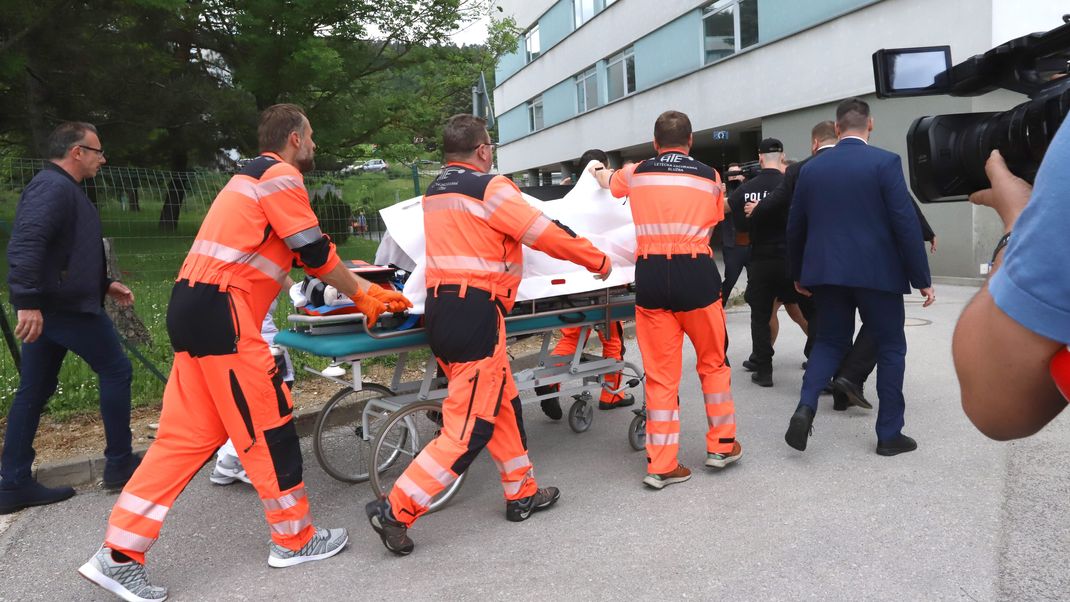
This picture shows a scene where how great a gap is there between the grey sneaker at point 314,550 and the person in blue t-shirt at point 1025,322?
122 inches

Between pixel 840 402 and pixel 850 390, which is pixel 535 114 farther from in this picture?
pixel 850 390

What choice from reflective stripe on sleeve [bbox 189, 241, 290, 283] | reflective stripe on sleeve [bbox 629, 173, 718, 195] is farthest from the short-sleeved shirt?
reflective stripe on sleeve [bbox 629, 173, 718, 195]

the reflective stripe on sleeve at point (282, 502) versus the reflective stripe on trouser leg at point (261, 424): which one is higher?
the reflective stripe on trouser leg at point (261, 424)

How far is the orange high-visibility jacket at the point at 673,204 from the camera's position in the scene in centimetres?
430

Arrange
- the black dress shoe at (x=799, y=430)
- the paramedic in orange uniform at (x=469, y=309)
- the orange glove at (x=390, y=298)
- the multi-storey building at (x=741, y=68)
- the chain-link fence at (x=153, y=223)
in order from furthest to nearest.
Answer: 1. the multi-storey building at (x=741, y=68)
2. the chain-link fence at (x=153, y=223)
3. the black dress shoe at (x=799, y=430)
4. the orange glove at (x=390, y=298)
5. the paramedic in orange uniform at (x=469, y=309)

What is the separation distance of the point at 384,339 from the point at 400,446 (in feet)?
3.21

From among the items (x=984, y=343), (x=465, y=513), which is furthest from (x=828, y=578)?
(x=984, y=343)

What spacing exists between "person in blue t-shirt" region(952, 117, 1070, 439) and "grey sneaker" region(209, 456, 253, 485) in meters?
4.31

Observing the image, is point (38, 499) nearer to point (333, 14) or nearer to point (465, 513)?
point (465, 513)

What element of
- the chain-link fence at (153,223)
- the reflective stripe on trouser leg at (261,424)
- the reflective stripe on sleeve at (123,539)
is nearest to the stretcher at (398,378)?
the reflective stripe on trouser leg at (261,424)

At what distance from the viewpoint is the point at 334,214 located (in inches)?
345

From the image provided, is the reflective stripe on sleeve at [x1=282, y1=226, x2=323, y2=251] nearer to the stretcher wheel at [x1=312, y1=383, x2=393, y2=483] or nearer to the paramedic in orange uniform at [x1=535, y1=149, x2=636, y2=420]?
the stretcher wheel at [x1=312, y1=383, x2=393, y2=483]

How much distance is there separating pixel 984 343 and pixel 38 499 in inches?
194

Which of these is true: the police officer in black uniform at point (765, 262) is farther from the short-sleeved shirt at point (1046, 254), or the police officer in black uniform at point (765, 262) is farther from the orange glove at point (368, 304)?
the short-sleeved shirt at point (1046, 254)
